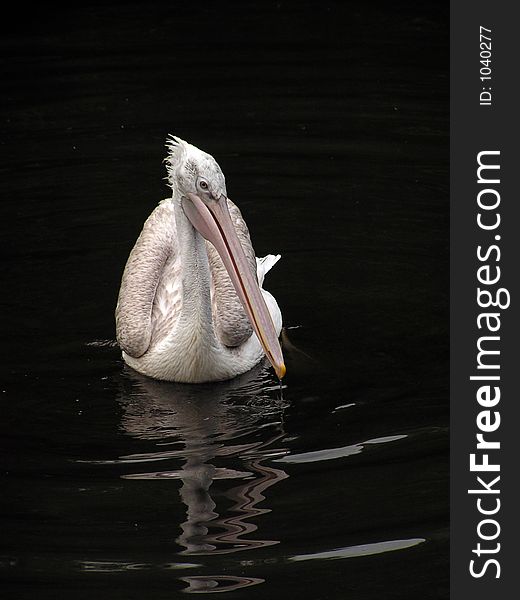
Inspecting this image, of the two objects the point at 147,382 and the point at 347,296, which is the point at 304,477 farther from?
the point at 347,296

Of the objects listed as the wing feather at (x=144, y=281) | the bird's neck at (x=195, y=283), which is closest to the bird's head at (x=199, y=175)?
the bird's neck at (x=195, y=283)

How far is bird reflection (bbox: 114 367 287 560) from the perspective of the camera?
18.9ft

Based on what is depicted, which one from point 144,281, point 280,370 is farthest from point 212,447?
point 144,281

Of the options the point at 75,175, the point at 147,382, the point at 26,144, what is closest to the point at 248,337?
the point at 147,382

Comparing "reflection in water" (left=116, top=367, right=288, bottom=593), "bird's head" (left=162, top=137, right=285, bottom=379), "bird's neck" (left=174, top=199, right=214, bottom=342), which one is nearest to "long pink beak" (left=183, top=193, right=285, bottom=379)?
"bird's head" (left=162, top=137, right=285, bottom=379)

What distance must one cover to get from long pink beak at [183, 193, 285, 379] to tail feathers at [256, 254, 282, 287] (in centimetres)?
117

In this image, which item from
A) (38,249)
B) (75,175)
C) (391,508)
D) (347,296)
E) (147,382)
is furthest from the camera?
(75,175)

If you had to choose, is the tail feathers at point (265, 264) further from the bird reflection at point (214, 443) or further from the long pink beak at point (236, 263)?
the long pink beak at point (236, 263)

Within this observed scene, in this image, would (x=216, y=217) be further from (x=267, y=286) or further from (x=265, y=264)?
(x=267, y=286)

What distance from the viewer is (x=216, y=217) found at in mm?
6836

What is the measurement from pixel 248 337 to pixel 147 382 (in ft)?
1.98

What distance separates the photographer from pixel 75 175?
1022 centimetres

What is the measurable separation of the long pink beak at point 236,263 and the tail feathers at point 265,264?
3.84ft

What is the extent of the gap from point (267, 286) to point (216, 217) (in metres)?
1.75
